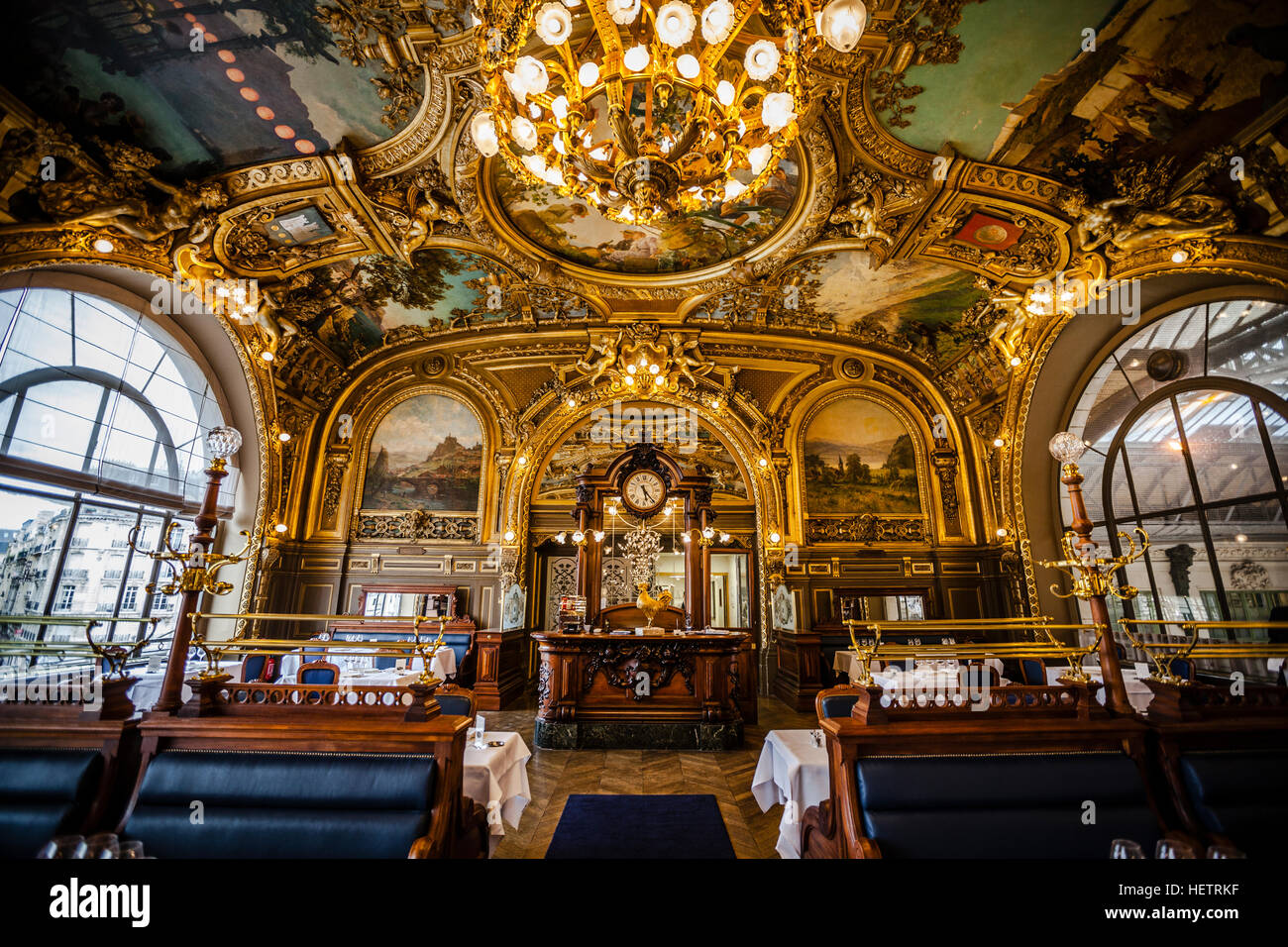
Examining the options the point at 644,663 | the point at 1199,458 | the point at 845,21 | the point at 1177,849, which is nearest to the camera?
the point at 1177,849

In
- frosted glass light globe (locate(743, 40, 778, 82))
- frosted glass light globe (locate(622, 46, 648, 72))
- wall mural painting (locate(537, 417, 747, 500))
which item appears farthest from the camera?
wall mural painting (locate(537, 417, 747, 500))

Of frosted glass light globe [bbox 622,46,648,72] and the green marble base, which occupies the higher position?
frosted glass light globe [bbox 622,46,648,72]

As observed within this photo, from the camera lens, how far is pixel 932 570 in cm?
998

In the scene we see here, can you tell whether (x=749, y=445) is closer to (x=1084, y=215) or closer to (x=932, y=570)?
(x=932, y=570)

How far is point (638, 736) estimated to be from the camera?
6.41 metres

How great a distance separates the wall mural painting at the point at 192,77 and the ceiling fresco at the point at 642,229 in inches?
77.7

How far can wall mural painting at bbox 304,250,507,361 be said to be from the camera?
8.27 meters

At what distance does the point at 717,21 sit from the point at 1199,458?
8.77 meters

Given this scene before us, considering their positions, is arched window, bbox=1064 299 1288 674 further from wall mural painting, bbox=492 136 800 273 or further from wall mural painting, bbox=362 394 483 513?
wall mural painting, bbox=362 394 483 513

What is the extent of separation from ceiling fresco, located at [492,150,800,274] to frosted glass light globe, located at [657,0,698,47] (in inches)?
161

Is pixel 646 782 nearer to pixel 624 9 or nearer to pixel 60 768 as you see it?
pixel 60 768

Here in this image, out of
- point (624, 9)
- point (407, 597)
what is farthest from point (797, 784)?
point (407, 597)

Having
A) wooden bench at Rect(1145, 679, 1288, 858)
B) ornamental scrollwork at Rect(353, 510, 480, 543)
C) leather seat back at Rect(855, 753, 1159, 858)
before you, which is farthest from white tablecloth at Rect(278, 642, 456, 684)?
wooden bench at Rect(1145, 679, 1288, 858)
